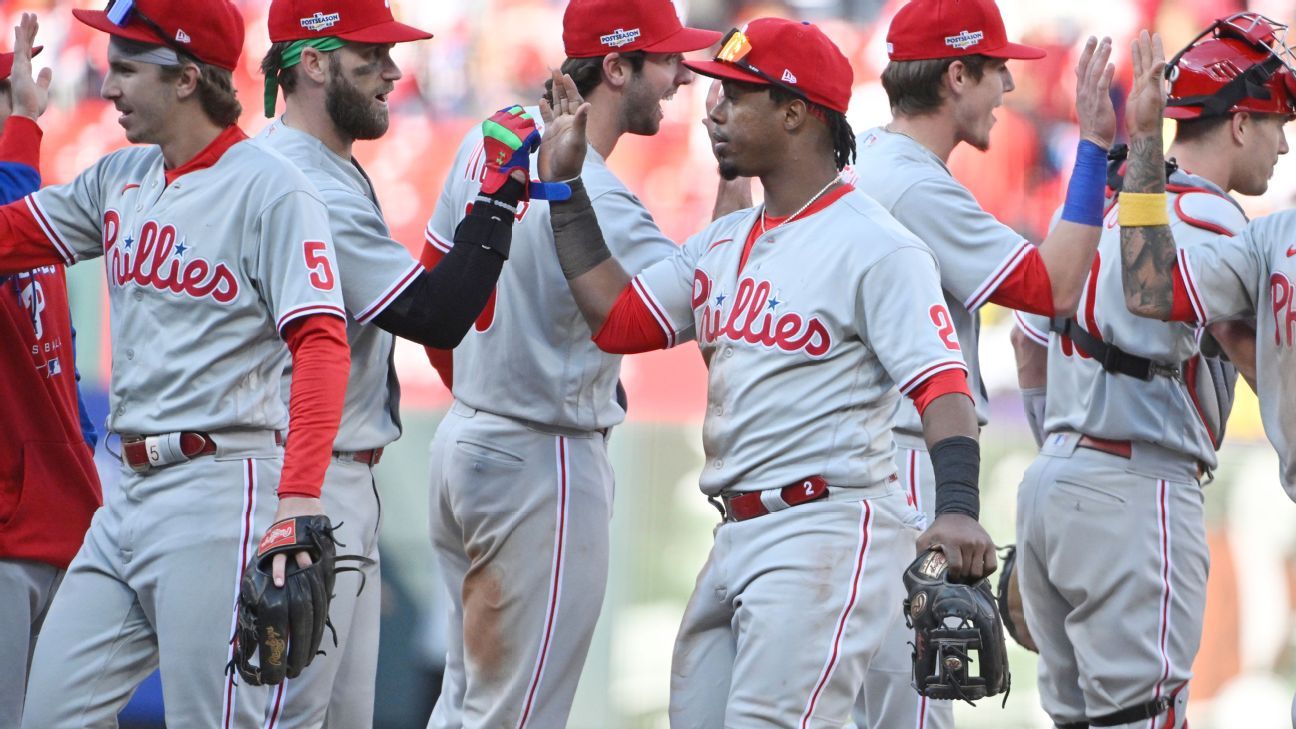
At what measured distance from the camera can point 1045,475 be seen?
16.0 ft

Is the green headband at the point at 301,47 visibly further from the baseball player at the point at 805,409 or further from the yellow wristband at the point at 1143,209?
the yellow wristband at the point at 1143,209

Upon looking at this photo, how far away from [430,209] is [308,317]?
9.96 feet

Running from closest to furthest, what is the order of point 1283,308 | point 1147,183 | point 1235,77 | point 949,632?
point 949,632
point 1283,308
point 1147,183
point 1235,77

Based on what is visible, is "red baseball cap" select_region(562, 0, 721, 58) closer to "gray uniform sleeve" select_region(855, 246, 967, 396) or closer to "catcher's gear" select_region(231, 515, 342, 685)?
"gray uniform sleeve" select_region(855, 246, 967, 396)

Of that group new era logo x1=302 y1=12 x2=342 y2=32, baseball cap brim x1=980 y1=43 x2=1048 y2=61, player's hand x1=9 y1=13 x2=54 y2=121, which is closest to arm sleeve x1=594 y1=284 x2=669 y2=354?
new era logo x1=302 y1=12 x2=342 y2=32

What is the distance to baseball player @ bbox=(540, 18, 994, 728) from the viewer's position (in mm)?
3508

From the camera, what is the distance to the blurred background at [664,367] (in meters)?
6.16

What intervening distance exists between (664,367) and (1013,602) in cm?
162

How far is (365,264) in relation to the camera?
13.1 feet

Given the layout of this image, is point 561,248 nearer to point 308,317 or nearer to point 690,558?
point 308,317

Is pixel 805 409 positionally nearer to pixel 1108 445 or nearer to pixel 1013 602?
pixel 1108 445

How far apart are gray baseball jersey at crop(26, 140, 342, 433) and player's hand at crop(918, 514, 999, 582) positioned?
1328mm

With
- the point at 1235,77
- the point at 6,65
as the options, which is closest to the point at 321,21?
the point at 6,65

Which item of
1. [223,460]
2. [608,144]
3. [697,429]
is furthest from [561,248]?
[697,429]
